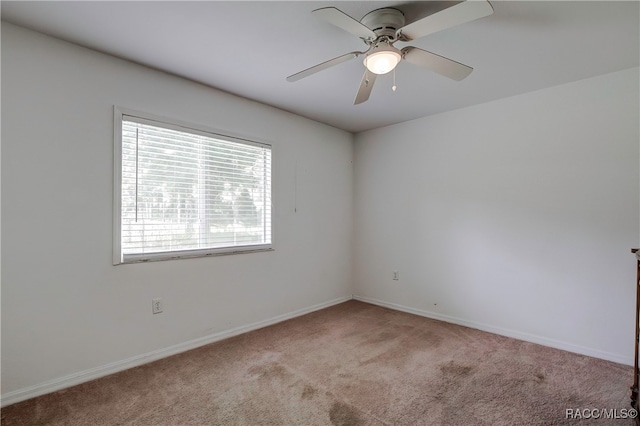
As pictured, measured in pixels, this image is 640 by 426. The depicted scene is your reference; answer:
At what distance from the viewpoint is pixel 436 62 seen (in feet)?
6.10

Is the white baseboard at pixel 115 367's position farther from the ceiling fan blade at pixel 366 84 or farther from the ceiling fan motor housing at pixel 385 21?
the ceiling fan motor housing at pixel 385 21

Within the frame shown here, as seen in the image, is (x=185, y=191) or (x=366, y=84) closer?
(x=366, y=84)

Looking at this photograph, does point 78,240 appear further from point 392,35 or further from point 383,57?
point 392,35

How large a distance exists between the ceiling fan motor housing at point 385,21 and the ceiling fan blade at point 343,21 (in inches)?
4.1

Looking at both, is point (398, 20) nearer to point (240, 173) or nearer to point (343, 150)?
point (240, 173)

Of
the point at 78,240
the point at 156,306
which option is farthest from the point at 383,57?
the point at 156,306

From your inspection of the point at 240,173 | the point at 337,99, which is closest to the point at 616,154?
the point at 337,99

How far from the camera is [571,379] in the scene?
7.34 feet

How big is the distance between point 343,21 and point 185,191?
1.89 m

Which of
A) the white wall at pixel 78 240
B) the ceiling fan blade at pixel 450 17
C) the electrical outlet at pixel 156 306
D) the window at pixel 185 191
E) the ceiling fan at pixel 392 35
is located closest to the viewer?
the ceiling fan blade at pixel 450 17

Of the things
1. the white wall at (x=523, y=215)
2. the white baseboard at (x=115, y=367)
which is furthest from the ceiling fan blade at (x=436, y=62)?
the white baseboard at (x=115, y=367)

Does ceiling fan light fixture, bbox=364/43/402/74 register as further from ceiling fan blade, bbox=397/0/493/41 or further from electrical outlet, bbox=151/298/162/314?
electrical outlet, bbox=151/298/162/314

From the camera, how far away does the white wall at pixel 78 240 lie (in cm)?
195

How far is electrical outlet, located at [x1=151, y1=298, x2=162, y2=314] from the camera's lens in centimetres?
251
